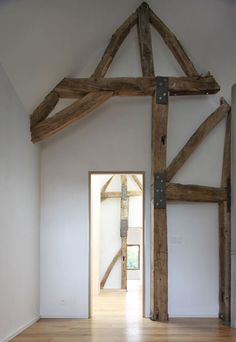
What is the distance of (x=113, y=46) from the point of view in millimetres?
5523

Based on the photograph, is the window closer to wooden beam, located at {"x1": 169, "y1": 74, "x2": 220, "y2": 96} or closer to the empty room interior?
the empty room interior

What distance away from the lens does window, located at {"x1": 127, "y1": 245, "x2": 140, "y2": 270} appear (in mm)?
11858

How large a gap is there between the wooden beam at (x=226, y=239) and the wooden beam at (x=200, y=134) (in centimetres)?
14

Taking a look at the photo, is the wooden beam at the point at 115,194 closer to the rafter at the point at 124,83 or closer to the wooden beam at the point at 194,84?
the rafter at the point at 124,83

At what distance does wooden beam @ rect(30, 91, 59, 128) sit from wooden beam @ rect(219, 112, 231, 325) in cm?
252

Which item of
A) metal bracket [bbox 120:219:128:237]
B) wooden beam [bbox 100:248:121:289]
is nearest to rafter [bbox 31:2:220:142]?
metal bracket [bbox 120:219:128:237]

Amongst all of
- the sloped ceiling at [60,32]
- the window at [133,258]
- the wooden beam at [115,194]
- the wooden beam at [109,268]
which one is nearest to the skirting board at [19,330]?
the sloped ceiling at [60,32]

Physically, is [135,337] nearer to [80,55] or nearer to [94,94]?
[94,94]

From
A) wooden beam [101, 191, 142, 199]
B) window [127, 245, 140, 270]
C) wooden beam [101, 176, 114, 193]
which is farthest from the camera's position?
window [127, 245, 140, 270]

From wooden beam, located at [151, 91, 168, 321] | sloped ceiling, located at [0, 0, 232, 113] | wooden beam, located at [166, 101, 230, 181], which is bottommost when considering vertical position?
wooden beam, located at [151, 91, 168, 321]

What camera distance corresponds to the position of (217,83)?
218 inches

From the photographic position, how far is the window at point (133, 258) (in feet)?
38.9

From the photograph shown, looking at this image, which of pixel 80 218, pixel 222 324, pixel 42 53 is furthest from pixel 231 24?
pixel 222 324

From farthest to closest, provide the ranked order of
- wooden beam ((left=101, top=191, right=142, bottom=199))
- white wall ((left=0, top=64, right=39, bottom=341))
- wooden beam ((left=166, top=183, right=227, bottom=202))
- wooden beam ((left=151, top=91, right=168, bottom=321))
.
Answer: wooden beam ((left=101, top=191, right=142, bottom=199)), wooden beam ((left=166, top=183, right=227, bottom=202)), wooden beam ((left=151, top=91, right=168, bottom=321)), white wall ((left=0, top=64, right=39, bottom=341))
